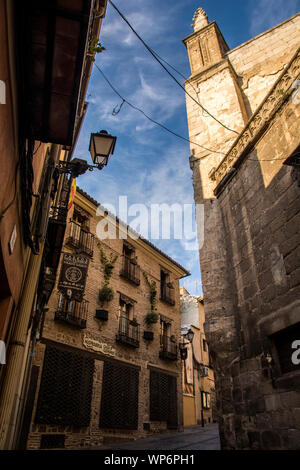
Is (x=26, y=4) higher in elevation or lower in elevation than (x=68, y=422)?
higher

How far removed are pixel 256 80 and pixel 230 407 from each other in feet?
30.4

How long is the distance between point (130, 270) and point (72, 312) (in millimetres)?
5118

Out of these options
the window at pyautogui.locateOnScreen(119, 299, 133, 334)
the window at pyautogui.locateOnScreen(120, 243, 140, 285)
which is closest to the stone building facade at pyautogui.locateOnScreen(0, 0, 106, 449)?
the window at pyautogui.locateOnScreen(119, 299, 133, 334)

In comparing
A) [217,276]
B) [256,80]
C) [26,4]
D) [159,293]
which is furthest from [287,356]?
[159,293]

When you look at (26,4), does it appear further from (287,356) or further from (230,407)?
(230,407)

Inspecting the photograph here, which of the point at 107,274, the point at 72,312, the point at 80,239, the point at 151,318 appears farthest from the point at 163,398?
the point at 80,239

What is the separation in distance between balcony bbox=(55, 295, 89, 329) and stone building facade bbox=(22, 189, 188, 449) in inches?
1.6

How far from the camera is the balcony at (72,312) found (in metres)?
12.6

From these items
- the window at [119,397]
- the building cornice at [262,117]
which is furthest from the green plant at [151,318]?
the building cornice at [262,117]

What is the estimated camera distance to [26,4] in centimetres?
283

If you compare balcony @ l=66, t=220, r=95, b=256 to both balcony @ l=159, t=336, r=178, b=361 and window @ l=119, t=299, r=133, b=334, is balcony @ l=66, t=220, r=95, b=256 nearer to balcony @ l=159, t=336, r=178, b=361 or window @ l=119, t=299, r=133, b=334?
window @ l=119, t=299, r=133, b=334

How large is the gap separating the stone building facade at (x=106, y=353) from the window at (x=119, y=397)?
0.04 m

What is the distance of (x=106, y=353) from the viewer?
1421cm

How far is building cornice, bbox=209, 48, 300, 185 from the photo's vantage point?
5.70 m
